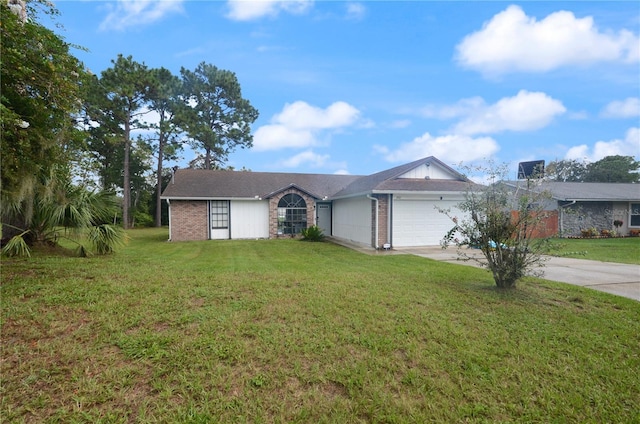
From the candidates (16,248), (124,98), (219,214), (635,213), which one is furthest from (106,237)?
(635,213)

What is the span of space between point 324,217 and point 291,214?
79.5 inches

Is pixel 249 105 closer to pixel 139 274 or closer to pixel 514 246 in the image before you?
pixel 139 274

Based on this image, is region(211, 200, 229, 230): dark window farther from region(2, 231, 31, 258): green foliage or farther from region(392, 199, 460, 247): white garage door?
region(2, 231, 31, 258): green foliage

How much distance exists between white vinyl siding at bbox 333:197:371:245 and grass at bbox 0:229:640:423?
785cm

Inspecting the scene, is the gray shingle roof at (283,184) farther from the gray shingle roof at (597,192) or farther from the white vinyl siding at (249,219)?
the gray shingle roof at (597,192)

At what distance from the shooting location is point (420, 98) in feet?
41.1

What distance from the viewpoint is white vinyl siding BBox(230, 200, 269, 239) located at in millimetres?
17125

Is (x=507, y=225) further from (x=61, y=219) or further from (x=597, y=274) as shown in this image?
(x=61, y=219)

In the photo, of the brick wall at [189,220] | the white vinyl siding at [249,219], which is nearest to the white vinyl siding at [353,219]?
the white vinyl siding at [249,219]

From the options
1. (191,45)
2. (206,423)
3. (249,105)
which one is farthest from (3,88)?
(249,105)

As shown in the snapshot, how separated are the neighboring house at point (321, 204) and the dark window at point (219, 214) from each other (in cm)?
5

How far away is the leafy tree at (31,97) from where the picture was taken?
396 cm

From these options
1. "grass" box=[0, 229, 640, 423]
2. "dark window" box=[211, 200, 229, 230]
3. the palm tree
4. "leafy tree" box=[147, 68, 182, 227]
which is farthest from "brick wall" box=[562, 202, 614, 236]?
"leafy tree" box=[147, 68, 182, 227]

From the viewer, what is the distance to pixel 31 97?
4.50 metres
